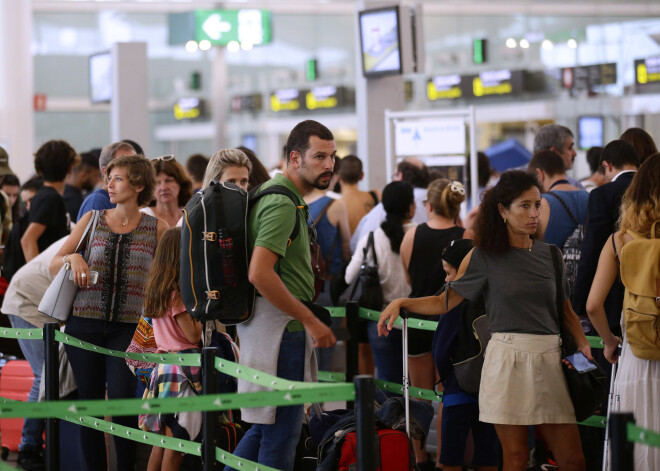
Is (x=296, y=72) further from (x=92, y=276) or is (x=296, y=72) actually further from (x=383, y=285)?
(x=92, y=276)

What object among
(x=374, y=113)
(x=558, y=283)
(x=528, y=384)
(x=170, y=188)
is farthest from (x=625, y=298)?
(x=374, y=113)

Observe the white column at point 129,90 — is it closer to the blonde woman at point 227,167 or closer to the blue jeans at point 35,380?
the blue jeans at point 35,380

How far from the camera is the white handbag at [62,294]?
4664mm

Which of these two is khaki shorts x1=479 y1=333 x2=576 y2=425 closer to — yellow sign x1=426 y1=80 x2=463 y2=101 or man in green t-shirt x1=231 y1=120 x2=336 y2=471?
man in green t-shirt x1=231 y1=120 x2=336 y2=471

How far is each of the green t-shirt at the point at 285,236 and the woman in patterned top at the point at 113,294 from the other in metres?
1.15

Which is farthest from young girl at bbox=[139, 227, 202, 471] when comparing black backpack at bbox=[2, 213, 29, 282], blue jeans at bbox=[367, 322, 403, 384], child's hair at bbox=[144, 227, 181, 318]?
black backpack at bbox=[2, 213, 29, 282]

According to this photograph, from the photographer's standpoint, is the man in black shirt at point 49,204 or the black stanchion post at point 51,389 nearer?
the black stanchion post at point 51,389

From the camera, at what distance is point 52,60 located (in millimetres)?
25016

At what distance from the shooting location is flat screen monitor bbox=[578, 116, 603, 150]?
18.7 metres

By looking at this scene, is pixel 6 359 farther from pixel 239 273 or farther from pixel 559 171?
pixel 559 171

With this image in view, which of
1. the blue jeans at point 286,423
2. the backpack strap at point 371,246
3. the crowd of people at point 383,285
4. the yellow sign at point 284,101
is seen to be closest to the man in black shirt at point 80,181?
the crowd of people at point 383,285

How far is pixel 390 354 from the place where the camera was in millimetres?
5965

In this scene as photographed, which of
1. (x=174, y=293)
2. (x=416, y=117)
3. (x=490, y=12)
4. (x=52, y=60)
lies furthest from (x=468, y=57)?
(x=174, y=293)

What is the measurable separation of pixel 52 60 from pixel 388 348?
2104 centimetres
